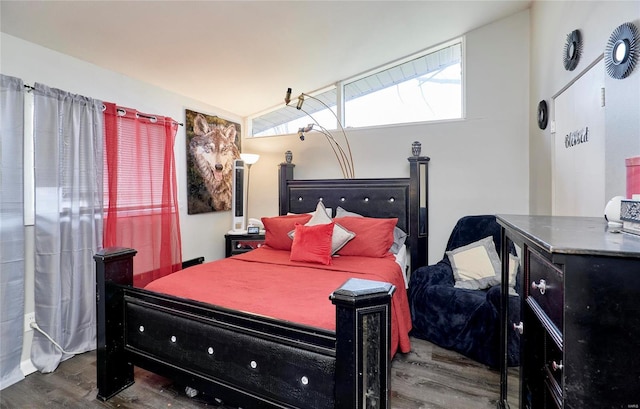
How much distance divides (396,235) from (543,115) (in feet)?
5.42

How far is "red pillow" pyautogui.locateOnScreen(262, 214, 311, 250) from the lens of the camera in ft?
10.1

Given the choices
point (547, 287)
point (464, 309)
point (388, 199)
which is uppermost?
point (388, 199)

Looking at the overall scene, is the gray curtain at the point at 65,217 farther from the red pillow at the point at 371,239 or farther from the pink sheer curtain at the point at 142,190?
the red pillow at the point at 371,239

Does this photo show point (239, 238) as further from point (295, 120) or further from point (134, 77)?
point (134, 77)

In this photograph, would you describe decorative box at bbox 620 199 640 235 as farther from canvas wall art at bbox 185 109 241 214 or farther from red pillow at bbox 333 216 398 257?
canvas wall art at bbox 185 109 241 214

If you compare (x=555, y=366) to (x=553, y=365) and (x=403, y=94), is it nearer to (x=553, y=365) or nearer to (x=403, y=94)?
(x=553, y=365)

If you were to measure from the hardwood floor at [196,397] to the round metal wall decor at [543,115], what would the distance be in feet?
6.60

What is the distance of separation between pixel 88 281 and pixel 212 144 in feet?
6.77

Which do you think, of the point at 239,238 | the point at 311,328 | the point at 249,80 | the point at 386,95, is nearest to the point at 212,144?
the point at 249,80

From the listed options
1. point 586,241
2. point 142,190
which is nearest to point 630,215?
point 586,241

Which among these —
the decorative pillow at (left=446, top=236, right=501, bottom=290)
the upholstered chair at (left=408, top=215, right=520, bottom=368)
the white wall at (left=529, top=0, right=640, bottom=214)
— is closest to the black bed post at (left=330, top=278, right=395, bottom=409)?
the upholstered chair at (left=408, top=215, right=520, bottom=368)

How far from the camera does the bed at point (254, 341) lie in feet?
3.98

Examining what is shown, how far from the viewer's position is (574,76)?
199 centimetres

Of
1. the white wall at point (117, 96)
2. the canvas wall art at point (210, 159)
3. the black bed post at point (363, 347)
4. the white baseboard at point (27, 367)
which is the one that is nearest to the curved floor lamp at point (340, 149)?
the canvas wall art at point (210, 159)
